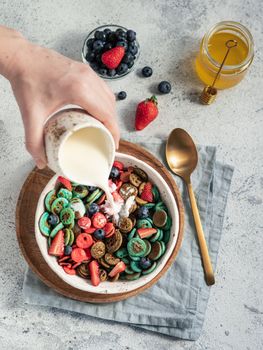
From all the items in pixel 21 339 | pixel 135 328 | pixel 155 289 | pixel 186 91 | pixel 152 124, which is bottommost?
pixel 21 339

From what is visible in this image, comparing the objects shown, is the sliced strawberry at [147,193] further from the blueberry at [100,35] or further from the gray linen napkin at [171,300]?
the blueberry at [100,35]

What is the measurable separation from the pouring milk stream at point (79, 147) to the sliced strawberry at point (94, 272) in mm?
218

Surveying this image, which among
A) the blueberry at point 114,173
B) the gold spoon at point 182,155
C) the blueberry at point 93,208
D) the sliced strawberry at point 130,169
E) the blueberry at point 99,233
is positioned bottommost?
the blueberry at point 99,233

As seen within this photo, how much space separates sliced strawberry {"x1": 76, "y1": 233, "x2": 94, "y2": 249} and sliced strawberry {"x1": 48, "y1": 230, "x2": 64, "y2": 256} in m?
0.04

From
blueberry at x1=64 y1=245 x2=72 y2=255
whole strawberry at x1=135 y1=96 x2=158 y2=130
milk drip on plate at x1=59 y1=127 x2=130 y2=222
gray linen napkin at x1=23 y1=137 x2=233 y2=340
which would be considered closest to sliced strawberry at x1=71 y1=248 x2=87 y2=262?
blueberry at x1=64 y1=245 x2=72 y2=255

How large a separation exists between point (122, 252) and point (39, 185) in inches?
10.9

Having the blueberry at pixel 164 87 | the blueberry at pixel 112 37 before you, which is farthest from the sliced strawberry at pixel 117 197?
the blueberry at pixel 112 37

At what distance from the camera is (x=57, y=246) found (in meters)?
1.13

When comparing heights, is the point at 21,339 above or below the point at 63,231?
below

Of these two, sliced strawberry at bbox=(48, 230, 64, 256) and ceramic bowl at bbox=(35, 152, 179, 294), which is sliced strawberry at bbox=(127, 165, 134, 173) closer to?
ceramic bowl at bbox=(35, 152, 179, 294)

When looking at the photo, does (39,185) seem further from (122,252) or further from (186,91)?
(186,91)

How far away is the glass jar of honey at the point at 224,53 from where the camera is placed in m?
1.27

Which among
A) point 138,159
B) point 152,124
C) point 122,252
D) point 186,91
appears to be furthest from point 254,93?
point 122,252

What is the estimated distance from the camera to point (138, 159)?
47.3 inches
